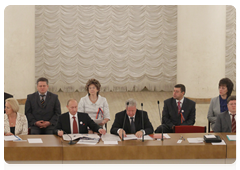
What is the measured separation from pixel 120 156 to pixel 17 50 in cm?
668

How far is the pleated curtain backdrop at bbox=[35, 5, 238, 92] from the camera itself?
12.7m

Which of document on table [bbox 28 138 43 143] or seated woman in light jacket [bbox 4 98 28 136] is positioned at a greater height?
seated woman in light jacket [bbox 4 98 28 136]

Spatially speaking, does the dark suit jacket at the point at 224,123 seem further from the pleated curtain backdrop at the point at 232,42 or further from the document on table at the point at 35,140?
A: the pleated curtain backdrop at the point at 232,42

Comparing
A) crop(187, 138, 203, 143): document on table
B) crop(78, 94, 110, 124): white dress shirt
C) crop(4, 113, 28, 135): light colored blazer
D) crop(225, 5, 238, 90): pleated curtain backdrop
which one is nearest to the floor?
crop(225, 5, 238, 90): pleated curtain backdrop

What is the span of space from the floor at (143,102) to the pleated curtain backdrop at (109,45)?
0.67 metres

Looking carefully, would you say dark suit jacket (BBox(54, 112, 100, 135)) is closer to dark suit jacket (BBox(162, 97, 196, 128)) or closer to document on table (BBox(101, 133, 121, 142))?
document on table (BBox(101, 133, 121, 142))

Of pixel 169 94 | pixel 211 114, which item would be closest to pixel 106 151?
pixel 211 114

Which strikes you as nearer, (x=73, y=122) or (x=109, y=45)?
(x=73, y=122)

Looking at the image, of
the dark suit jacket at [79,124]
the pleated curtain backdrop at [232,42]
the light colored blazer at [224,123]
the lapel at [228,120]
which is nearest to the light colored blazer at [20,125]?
the dark suit jacket at [79,124]

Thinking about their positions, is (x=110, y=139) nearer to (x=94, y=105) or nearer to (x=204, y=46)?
(x=94, y=105)

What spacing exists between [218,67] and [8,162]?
25.5 ft

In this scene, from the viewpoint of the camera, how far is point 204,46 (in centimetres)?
995

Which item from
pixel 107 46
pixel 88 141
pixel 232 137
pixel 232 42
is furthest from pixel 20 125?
pixel 232 42

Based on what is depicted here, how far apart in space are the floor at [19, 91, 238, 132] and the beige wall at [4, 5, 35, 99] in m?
0.70
